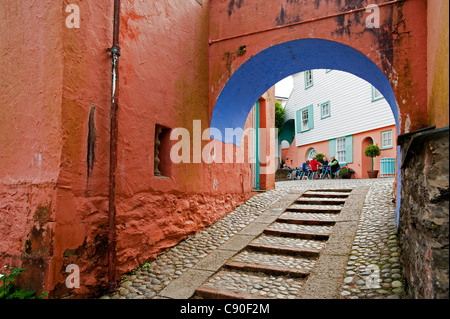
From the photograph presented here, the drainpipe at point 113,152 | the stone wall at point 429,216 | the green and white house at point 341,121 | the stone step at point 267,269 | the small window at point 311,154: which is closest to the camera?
the stone wall at point 429,216

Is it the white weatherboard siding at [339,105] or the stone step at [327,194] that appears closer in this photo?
the stone step at [327,194]

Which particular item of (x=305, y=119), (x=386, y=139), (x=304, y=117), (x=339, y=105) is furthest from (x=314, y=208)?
(x=304, y=117)

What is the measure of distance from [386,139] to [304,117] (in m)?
6.51

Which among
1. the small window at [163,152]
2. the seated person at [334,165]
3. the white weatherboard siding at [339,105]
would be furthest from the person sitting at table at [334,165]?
the small window at [163,152]

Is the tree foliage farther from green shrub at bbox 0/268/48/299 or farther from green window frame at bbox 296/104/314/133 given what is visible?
green shrub at bbox 0/268/48/299

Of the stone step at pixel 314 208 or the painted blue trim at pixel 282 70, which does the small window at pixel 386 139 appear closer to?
the stone step at pixel 314 208

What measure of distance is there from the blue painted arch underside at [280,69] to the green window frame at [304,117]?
12.6 m

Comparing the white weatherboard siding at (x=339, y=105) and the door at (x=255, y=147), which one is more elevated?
the white weatherboard siding at (x=339, y=105)

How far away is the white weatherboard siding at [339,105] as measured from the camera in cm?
1363

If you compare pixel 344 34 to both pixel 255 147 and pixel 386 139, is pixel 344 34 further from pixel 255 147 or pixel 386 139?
pixel 386 139

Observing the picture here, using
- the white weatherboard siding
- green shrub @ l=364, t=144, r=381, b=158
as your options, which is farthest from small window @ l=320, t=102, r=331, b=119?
green shrub @ l=364, t=144, r=381, b=158
